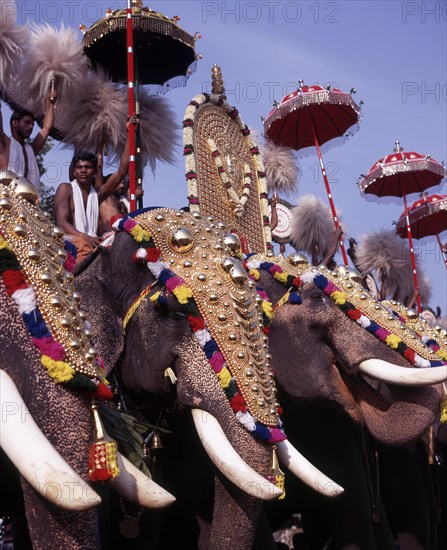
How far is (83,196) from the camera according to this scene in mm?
4820

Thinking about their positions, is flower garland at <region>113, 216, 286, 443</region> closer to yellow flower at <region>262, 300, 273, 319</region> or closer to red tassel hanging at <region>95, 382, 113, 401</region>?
yellow flower at <region>262, 300, 273, 319</region>

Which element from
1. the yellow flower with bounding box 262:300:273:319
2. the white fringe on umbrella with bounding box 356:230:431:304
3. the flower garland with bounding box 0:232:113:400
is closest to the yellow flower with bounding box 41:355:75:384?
the flower garland with bounding box 0:232:113:400

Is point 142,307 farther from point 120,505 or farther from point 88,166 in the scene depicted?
point 88,166

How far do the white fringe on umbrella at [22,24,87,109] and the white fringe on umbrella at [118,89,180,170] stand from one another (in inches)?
22.3

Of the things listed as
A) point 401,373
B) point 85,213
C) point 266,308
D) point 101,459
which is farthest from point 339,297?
point 101,459

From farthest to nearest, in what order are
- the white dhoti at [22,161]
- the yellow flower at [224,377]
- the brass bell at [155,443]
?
1. the white dhoti at [22,161]
2. the brass bell at [155,443]
3. the yellow flower at [224,377]

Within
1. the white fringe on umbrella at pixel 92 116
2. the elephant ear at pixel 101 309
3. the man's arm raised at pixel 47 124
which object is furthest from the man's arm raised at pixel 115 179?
the elephant ear at pixel 101 309

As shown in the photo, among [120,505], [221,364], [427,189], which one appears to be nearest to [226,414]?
[221,364]

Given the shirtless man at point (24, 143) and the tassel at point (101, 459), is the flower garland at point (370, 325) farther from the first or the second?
→ the tassel at point (101, 459)

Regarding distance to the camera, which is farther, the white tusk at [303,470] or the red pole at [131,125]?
the red pole at [131,125]

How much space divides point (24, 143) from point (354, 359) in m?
2.21

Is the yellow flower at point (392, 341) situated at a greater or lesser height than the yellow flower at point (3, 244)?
lesser

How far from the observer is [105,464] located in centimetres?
213

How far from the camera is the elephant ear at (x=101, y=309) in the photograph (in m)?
3.55
